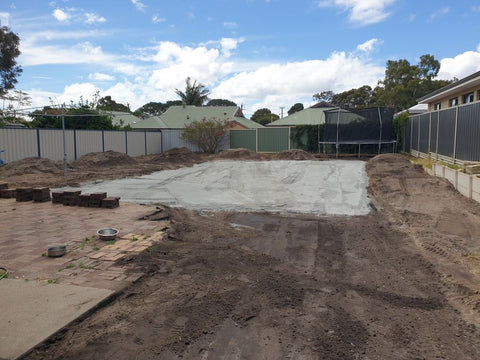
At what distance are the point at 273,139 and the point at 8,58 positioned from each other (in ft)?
61.3

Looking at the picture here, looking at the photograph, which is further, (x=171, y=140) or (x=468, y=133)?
(x=171, y=140)

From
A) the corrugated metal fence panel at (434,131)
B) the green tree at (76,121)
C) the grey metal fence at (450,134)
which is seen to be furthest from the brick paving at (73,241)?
the green tree at (76,121)

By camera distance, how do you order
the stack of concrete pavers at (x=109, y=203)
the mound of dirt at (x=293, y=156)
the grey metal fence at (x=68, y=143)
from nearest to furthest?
the stack of concrete pavers at (x=109, y=203) < the grey metal fence at (x=68, y=143) < the mound of dirt at (x=293, y=156)

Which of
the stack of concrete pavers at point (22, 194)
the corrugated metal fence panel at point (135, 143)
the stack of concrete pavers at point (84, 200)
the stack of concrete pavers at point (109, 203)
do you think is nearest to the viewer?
the stack of concrete pavers at point (109, 203)

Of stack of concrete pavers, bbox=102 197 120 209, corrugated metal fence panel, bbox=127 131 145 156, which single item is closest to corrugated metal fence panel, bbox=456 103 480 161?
stack of concrete pavers, bbox=102 197 120 209

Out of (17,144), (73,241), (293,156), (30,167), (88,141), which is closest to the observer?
(73,241)

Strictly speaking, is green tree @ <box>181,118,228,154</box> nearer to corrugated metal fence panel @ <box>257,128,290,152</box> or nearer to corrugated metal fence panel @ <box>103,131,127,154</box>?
corrugated metal fence panel @ <box>257,128,290,152</box>

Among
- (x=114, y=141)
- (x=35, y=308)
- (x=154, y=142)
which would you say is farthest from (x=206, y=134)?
(x=35, y=308)

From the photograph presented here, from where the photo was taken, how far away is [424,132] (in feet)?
51.0

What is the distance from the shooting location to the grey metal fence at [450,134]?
968 centimetres

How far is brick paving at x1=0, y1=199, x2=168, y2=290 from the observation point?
4.22 m

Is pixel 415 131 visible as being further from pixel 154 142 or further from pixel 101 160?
pixel 154 142

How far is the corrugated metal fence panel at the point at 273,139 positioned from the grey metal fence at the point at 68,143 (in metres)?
8.38

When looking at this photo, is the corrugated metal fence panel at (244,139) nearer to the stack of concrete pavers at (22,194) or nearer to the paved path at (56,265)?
the stack of concrete pavers at (22,194)
